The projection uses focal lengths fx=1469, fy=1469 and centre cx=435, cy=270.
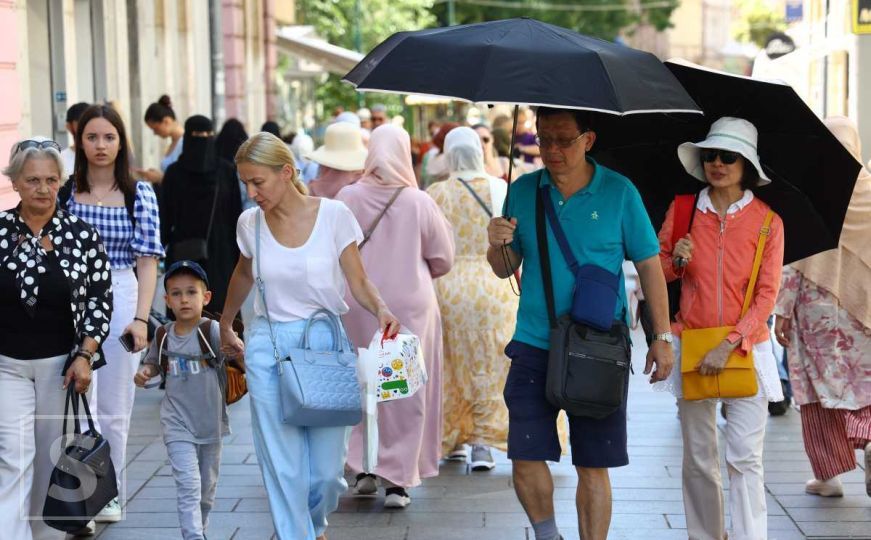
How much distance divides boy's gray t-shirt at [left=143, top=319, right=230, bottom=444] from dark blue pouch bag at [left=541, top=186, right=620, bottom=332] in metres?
1.75

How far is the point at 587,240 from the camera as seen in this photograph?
5.57m

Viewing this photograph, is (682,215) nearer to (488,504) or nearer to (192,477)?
(488,504)

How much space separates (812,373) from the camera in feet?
25.0

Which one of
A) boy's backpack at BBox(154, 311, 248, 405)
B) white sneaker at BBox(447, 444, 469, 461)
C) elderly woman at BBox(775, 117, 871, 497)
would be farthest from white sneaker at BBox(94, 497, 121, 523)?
elderly woman at BBox(775, 117, 871, 497)

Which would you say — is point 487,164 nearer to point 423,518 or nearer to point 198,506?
point 423,518

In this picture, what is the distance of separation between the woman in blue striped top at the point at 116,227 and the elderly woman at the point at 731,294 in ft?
8.33

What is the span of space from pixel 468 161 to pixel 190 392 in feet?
9.12

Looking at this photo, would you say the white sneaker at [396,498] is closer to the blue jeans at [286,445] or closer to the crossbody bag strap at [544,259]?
the blue jeans at [286,445]

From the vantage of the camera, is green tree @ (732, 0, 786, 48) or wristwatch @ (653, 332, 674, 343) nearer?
wristwatch @ (653, 332, 674, 343)

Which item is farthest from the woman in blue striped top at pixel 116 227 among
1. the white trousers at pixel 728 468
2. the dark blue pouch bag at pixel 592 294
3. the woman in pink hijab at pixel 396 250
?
Answer: the white trousers at pixel 728 468

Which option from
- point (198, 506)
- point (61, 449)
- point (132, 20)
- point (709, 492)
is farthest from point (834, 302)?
point (132, 20)

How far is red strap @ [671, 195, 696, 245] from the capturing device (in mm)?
6203

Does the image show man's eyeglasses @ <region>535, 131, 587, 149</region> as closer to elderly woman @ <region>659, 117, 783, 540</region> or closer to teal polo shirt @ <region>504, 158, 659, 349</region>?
teal polo shirt @ <region>504, 158, 659, 349</region>

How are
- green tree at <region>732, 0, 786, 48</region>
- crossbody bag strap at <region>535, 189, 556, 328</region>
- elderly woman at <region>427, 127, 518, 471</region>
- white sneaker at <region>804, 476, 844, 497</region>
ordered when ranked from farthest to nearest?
green tree at <region>732, 0, 786, 48</region>
elderly woman at <region>427, 127, 518, 471</region>
white sneaker at <region>804, 476, 844, 497</region>
crossbody bag strap at <region>535, 189, 556, 328</region>
